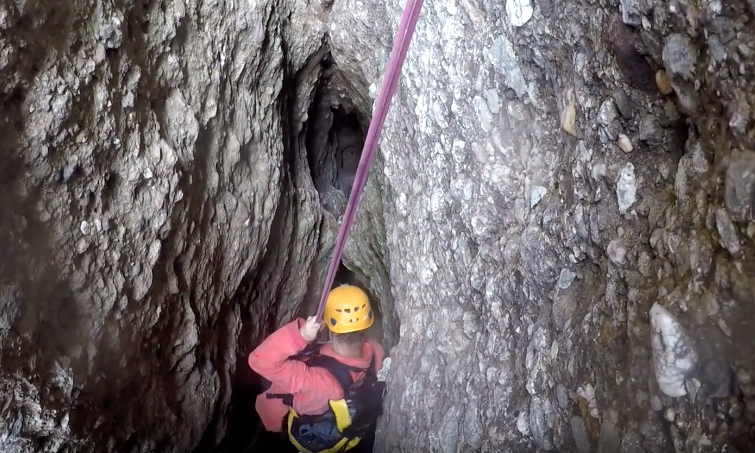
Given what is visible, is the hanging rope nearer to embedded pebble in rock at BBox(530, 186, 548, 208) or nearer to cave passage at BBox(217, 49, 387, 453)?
embedded pebble in rock at BBox(530, 186, 548, 208)

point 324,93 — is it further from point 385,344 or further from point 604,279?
point 604,279

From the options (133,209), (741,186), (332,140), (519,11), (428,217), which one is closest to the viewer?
(741,186)

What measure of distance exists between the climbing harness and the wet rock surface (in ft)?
0.37

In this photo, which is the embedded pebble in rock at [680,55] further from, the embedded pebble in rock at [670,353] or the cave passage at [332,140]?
the cave passage at [332,140]

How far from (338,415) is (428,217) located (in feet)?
2.93

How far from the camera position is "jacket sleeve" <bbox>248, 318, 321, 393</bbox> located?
209cm

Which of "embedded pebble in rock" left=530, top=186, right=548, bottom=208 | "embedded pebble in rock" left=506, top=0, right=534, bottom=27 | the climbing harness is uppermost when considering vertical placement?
"embedded pebble in rock" left=506, top=0, right=534, bottom=27

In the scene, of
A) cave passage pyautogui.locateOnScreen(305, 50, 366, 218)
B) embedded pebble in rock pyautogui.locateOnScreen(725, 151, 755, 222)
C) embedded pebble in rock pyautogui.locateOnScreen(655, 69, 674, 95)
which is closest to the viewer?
embedded pebble in rock pyautogui.locateOnScreen(725, 151, 755, 222)

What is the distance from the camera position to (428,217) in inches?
65.8

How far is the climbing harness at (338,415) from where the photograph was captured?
83.4 inches

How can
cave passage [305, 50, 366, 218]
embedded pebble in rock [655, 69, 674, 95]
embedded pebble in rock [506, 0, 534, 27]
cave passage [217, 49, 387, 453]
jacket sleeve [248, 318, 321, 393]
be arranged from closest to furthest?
embedded pebble in rock [655, 69, 674, 95]
embedded pebble in rock [506, 0, 534, 27]
jacket sleeve [248, 318, 321, 393]
cave passage [217, 49, 387, 453]
cave passage [305, 50, 366, 218]

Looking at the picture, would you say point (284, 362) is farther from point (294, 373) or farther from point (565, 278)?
point (565, 278)

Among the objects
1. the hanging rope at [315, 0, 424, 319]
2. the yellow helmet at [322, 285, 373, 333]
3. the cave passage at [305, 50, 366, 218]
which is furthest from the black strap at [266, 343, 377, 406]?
the hanging rope at [315, 0, 424, 319]

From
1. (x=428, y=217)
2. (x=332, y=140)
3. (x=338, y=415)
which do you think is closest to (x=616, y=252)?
(x=428, y=217)
